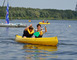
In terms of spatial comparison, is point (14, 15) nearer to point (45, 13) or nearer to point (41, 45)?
point (45, 13)

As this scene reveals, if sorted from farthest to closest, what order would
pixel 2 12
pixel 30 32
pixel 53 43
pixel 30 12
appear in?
1. pixel 30 12
2. pixel 2 12
3. pixel 30 32
4. pixel 53 43

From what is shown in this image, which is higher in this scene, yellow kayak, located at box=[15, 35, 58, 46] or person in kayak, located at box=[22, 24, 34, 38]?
person in kayak, located at box=[22, 24, 34, 38]

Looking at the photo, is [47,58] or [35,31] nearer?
[47,58]

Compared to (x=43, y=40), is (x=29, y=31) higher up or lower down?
higher up

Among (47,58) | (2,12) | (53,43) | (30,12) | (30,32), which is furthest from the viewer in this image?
(30,12)

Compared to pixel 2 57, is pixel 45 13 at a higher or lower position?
higher

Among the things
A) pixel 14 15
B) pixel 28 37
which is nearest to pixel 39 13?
pixel 14 15

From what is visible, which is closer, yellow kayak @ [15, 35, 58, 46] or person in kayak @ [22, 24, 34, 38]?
yellow kayak @ [15, 35, 58, 46]

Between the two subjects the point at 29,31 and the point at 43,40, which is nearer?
the point at 43,40

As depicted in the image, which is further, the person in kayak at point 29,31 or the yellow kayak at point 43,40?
the person in kayak at point 29,31

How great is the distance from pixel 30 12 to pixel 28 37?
169 meters

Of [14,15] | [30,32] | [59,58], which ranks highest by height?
[14,15]

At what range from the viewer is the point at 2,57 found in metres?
16.3

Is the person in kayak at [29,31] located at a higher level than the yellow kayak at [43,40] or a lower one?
higher
